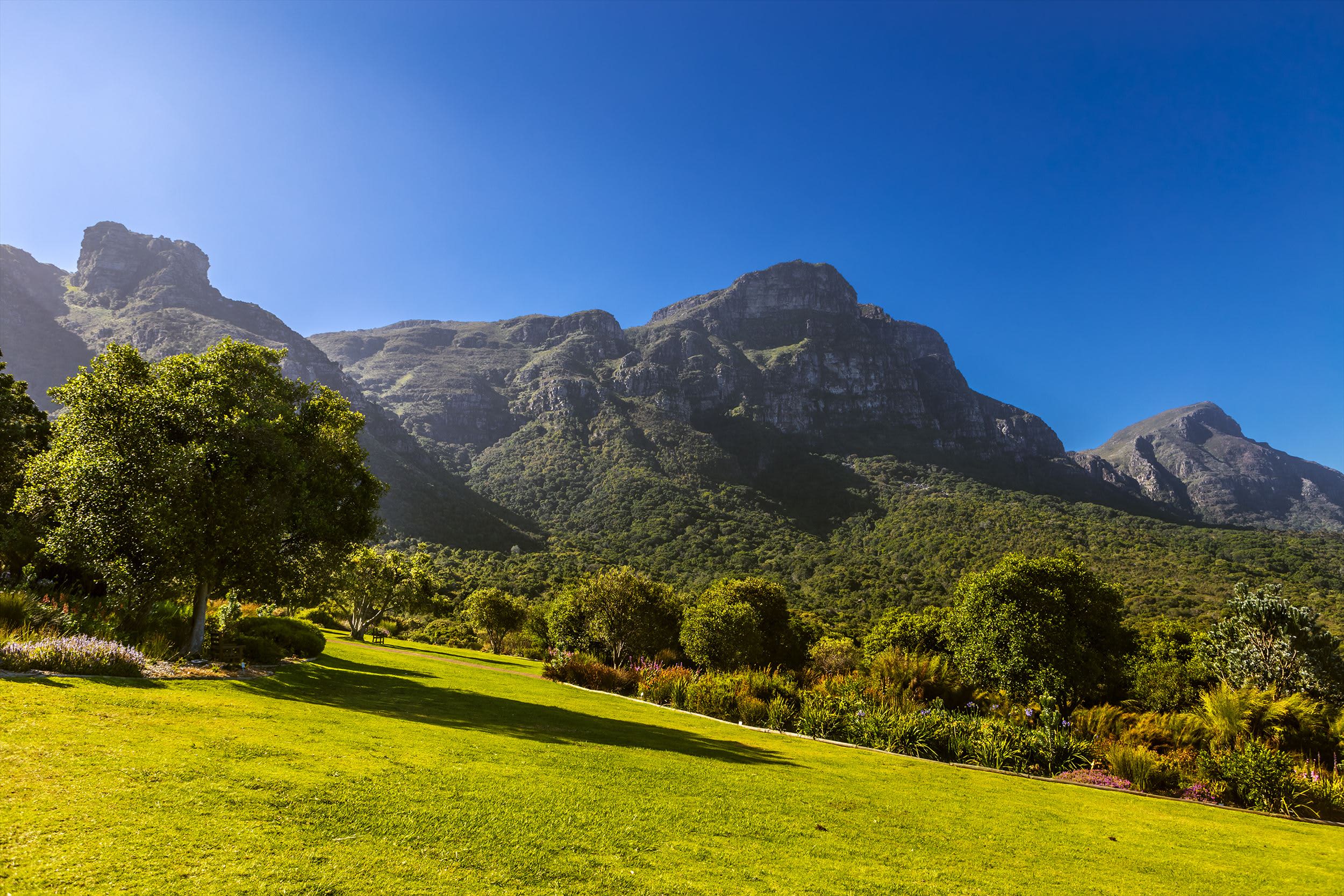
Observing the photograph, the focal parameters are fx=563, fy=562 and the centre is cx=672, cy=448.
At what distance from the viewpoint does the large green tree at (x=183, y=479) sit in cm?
1253

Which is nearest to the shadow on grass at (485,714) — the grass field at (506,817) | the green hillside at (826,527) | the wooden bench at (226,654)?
the grass field at (506,817)

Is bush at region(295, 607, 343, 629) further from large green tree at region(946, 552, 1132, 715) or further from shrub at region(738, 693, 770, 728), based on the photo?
large green tree at region(946, 552, 1132, 715)

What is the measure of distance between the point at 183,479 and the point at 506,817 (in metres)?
12.2

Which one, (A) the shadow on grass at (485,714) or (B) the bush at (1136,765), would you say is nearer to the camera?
(A) the shadow on grass at (485,714)

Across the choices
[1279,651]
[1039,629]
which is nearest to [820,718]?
[1039,629]

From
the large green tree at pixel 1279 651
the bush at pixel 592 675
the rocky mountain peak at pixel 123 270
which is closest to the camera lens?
the bush at pixel 592 675

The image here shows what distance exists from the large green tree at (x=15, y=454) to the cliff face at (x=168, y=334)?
80.4 metres

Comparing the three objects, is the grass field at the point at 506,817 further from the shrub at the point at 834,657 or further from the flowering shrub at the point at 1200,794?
the shrub at the point at 834,657

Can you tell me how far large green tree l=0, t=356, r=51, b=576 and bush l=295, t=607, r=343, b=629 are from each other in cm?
1848

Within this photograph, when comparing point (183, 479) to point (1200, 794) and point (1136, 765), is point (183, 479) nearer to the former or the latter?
point (1136, 765)

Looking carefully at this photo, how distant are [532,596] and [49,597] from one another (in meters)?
65.2

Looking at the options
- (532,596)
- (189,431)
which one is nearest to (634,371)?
(532,596)

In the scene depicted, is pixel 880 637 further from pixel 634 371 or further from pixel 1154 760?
pixel 634 371

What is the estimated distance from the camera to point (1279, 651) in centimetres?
2591
